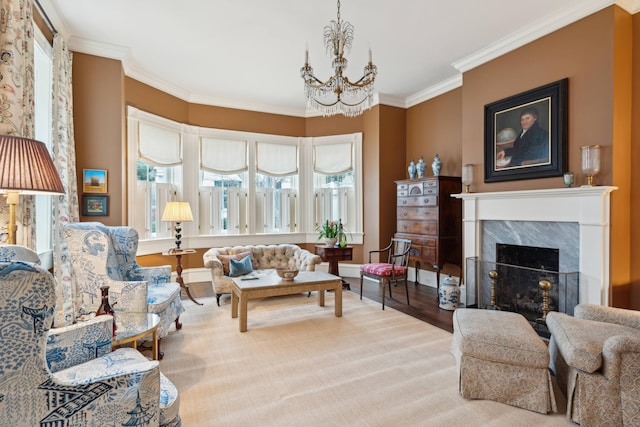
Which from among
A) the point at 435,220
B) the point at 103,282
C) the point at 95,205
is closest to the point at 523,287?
the point at 435,220

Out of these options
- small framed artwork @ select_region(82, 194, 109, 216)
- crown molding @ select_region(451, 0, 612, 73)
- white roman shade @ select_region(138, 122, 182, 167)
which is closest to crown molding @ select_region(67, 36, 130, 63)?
white roman shade @ select_region(138, 122, 182, 167)

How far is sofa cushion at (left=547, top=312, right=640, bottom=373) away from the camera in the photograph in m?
1.88

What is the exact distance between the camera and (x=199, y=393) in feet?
7.63

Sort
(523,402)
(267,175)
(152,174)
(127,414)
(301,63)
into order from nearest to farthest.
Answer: (127,414), (523,402), (301,63), (152,174), (267,175)

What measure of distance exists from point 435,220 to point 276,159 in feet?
11.1

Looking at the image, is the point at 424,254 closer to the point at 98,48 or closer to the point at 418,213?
the point at 418,213

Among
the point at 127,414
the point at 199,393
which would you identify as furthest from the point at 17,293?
the point at 199,393

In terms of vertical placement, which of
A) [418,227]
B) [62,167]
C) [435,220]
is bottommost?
[418,227]

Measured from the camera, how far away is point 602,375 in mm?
1883

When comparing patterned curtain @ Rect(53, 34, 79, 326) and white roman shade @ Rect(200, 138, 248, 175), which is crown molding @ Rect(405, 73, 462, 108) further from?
patterned curtain @ Rect(53, 34, 79, 326)

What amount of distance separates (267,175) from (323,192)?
1222 millimetres

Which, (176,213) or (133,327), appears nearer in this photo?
(133,327)

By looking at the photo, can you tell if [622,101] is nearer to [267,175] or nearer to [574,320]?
[574,320]

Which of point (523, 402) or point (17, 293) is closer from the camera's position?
point (17, 293)
